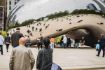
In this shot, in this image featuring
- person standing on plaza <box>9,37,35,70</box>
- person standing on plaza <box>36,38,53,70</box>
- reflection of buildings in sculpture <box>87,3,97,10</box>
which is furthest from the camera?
reflection of buildings in sculpture <box>87,3,97,10</box>

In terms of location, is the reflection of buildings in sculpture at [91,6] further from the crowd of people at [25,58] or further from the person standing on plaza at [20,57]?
the person standing on plaza at [20,57]

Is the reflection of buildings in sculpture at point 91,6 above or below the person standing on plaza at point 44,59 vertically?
above

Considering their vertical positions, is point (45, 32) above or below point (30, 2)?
below

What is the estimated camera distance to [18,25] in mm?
27047

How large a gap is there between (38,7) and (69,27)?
238cm

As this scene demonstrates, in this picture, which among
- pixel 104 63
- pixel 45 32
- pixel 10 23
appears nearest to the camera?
pixel 104 63

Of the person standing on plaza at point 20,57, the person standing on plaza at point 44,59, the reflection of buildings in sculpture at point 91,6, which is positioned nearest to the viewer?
the person standing on plaza at point 20,57

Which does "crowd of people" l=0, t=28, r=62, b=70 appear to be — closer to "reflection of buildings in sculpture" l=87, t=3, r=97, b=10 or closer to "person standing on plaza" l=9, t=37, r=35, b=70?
"person standing on plaza" l=9, t=37, r=35, b=70

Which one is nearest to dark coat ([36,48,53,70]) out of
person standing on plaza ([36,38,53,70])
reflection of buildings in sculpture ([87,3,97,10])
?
person standing on plaza ([36,38,53,70])

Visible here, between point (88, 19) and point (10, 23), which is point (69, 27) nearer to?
point (88, 19)

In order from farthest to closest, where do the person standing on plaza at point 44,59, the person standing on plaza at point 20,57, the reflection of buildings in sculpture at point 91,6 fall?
1. the reflection of buildings in sculpture at point 91,6
2. the person standing on plaza at point 44,59
3. the person standing on plaza at point 20,57

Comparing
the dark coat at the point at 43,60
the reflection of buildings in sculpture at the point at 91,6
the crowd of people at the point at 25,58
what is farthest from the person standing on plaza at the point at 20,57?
the reflection of buildings in sculpture at the point at 91,6

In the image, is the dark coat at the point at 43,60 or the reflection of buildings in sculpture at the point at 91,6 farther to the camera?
the reflection of buildings in sculpture at the point at 91,6

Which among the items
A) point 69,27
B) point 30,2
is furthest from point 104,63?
point 30,2
